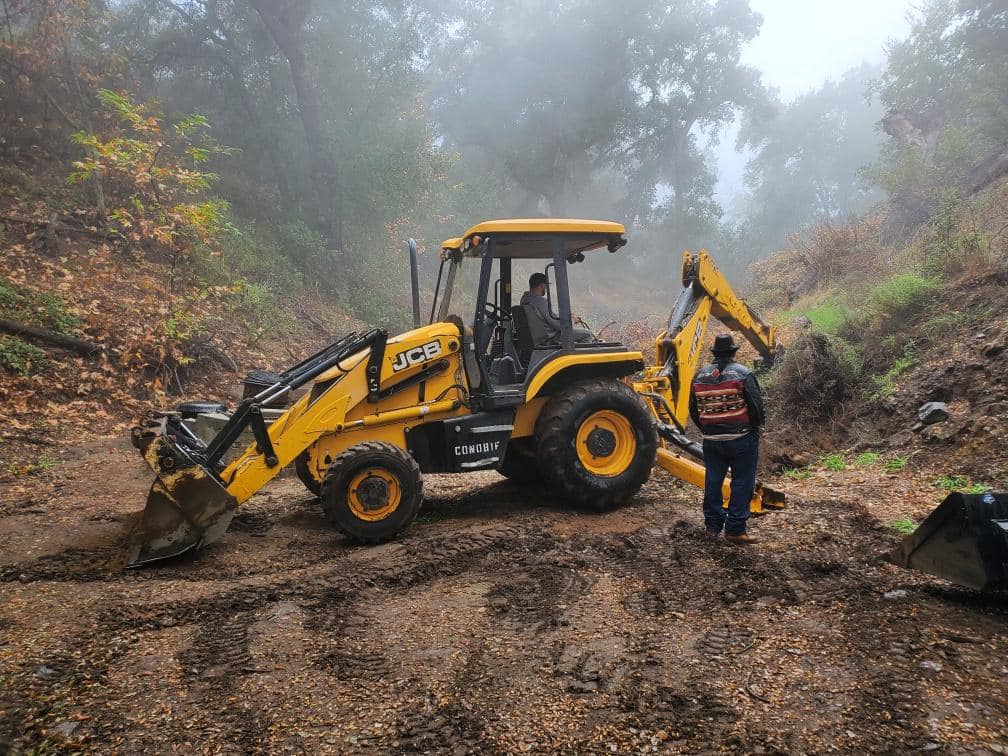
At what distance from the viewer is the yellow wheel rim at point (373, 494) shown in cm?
491

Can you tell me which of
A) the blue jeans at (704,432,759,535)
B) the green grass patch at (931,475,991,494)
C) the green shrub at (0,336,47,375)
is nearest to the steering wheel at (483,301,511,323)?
the blue jeans at (704,432,759,535)

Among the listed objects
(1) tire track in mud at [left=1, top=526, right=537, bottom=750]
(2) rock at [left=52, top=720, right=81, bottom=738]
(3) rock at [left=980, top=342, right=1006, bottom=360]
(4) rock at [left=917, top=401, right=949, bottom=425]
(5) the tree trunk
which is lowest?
(2) rock at [left=52, top=720, right=81, bottom=738]

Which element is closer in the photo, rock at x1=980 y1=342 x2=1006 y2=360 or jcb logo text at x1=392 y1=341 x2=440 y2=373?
jcb logo text at x1=392 y1=341 x2=440 y2=373

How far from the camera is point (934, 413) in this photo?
257 inches

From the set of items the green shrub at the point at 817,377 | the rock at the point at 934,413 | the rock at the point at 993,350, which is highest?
the rock at the point at 993,350

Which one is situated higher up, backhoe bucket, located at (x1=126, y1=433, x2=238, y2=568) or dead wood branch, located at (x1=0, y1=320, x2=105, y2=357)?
dead wood branch, located at (x1=0, y1=320, x2=105, y2=357)

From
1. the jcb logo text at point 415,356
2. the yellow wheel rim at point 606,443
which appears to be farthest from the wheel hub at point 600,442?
the jcb logo text at point 415,356

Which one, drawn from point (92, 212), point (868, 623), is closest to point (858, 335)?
point (868, 623)

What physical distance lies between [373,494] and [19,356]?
615cm

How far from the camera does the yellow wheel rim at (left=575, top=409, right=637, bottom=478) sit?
585cm

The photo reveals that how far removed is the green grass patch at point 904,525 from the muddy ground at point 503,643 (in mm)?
81

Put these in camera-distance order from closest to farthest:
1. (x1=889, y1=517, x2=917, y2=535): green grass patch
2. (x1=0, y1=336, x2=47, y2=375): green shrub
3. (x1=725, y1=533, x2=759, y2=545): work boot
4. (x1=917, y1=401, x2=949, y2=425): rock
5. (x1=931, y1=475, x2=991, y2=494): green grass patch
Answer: (x1=889, y1=517, x2=917, y2=535): green grass patch, (x1=725, y1=533, x2=759, y2=545): work boot, (x1=931, y1=475, x2=991, y2=494): green grass patch, (x1=917, y1=401, x2=949, y2=425): rock, (x1=0, y1=336, x2=47, y2=375): green shrub

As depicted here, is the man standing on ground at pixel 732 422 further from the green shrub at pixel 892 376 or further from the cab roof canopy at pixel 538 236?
the green shrub at pixel 892 376

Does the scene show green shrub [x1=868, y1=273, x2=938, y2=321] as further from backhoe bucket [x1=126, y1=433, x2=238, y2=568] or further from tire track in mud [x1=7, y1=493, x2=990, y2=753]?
backhoe bucket [x1=126, y1=433, x2=238, y2=568]
